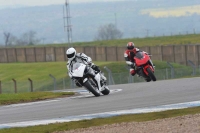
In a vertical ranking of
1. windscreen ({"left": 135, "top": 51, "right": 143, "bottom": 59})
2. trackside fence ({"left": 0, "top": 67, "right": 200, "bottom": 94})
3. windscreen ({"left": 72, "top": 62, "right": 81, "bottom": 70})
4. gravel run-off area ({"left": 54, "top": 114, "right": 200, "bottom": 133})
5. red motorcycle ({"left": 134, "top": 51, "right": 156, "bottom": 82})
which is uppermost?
windscreen ({"left": 72, "top": 62, "right": 81, "bottom": 70})

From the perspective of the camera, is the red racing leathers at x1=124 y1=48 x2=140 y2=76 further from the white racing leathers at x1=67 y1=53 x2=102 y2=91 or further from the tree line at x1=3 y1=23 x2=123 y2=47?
the tree line at x1=3 y1=23 x2=123 y2=47

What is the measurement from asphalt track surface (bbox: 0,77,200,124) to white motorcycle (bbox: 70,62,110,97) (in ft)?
1.44

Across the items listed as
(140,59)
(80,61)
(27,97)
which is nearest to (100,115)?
(80,61)

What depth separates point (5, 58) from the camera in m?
97.6

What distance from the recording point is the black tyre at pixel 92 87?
20.7 m

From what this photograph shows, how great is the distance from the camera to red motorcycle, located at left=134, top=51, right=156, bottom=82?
26.8 metres

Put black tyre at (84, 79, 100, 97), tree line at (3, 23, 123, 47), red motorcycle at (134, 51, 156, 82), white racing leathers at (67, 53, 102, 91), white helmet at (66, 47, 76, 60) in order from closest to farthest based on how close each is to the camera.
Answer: white helmet at (66, 47, 76, 60)
black tyre at (84, 79, 100, 97)
white racing leathers at (67, 53, 102, 91)
red motorcycle at (134, 51, 156, 82)
tree line at (3, 23, 123, 47)

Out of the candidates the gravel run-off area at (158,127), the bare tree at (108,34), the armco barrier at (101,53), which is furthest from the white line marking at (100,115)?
the bare tree at (108,34)

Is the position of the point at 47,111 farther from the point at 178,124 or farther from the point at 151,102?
the point at 178,124

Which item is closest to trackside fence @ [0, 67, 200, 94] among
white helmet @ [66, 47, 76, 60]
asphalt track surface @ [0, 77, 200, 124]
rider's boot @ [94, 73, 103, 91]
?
rider's boot @ [94, 73, 103, 91]

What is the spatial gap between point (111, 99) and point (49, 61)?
71.5 meters

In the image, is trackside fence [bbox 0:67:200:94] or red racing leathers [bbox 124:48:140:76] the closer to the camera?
red racing leathers [bbox 124:48:140:76]

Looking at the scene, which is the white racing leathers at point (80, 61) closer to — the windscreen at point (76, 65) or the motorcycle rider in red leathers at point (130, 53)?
the windscreen at point (76, 65)

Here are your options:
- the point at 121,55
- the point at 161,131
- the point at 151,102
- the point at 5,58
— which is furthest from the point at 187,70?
the point at 5,58
